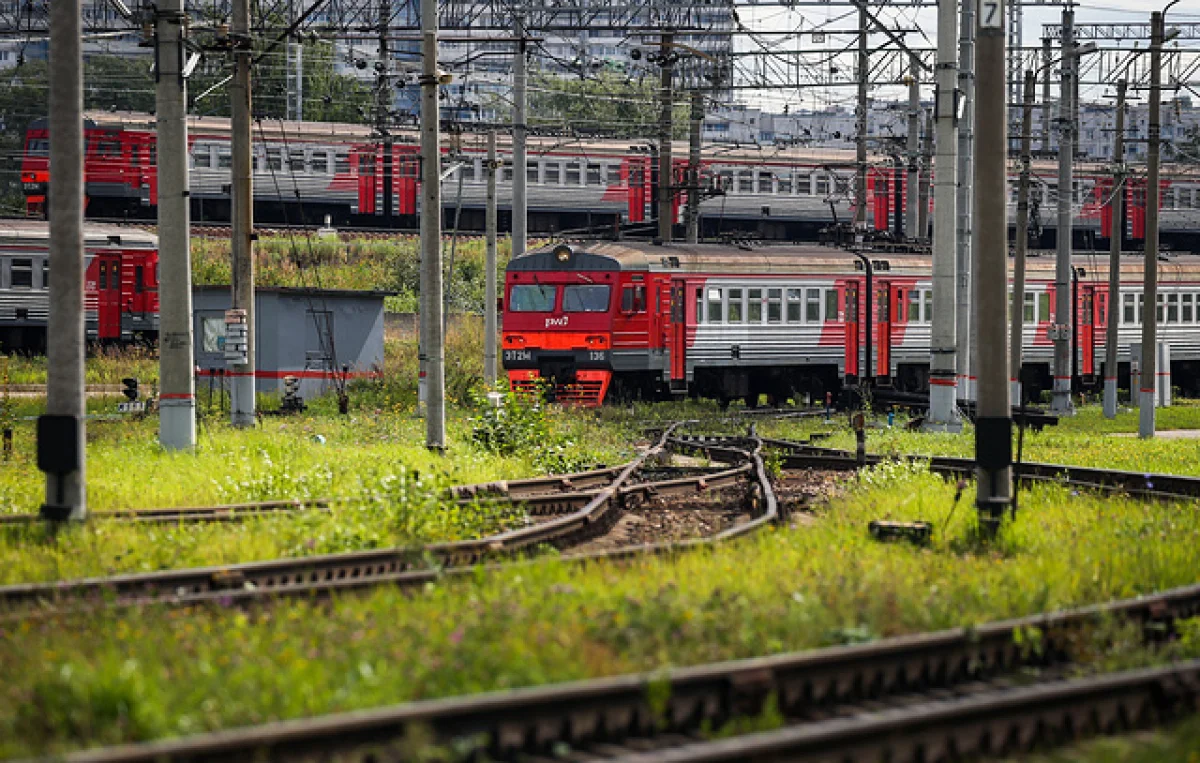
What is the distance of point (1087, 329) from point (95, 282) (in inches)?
954

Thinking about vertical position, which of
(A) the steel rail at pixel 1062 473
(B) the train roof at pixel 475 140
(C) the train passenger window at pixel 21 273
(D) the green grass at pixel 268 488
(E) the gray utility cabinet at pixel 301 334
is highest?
(B) the train roof at pixel 475 140

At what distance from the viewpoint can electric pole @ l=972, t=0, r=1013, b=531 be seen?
39.1ft

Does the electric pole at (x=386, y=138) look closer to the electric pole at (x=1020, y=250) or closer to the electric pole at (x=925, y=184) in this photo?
the electric pole at (x=1020, y=250)

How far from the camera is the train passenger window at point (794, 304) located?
3300cm

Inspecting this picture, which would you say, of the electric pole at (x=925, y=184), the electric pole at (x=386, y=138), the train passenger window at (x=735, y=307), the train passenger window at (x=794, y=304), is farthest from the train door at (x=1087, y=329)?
the electric pole at (x=386, y=138)

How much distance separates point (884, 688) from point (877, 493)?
835 cm

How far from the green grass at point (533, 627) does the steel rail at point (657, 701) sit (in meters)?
0.40

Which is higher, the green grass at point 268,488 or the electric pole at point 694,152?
the electric pole at point 694,152

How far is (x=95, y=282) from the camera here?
37.5m

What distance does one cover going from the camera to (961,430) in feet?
75.7

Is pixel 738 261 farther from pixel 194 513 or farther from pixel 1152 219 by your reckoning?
pixel 194 513

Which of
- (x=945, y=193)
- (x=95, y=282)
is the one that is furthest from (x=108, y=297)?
(x=945, y=193)

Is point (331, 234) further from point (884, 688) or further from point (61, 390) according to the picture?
point (884, 688)

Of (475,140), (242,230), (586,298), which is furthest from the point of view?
(475,140)
